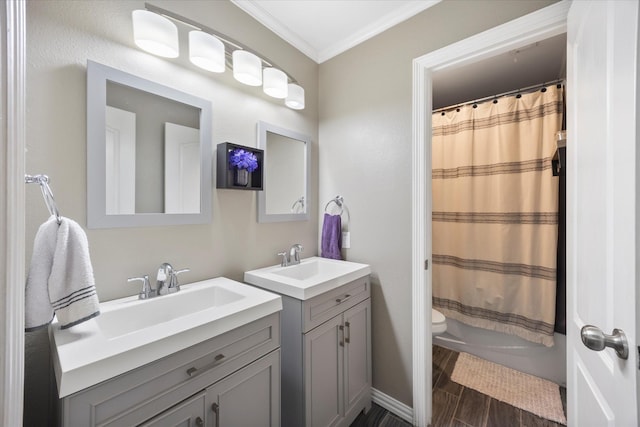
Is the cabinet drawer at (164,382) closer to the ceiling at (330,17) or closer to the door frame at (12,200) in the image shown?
the door frame at (12,200)

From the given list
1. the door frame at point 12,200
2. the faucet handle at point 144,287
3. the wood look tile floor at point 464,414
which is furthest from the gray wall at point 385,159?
the door frame at point 12,200

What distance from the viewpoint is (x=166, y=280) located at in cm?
115

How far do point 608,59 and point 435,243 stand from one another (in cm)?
194

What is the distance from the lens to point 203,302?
1.23 meters

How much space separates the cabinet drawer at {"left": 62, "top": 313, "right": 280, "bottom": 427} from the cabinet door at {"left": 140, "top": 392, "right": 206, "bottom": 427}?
2 cm

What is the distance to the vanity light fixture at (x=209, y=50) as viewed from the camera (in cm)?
107

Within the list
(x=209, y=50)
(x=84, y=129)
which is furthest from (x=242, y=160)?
(x=84, y=129)

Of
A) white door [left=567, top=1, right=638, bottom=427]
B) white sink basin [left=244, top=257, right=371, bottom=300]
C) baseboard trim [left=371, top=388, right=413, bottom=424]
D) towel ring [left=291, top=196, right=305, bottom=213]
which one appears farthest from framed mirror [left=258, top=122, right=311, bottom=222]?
white door [left=567, top=1, right=638, bottom=427]

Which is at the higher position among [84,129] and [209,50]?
[209,50]

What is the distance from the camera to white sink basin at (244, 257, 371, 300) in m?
1.25

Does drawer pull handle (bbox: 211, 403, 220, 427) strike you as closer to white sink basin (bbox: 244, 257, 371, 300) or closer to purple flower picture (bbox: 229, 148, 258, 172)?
white sink basin (bbox: 244, 257, 371, 300)

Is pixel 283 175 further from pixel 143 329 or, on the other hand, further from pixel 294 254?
pixel 143 329

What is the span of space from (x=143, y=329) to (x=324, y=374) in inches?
35.3

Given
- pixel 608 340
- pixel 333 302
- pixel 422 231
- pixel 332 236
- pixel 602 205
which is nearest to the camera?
pixel 608 340
